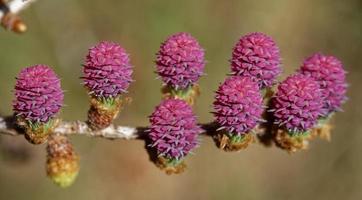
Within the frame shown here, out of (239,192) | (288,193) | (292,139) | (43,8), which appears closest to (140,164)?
(239,192)

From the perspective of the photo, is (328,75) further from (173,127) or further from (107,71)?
(107,71)

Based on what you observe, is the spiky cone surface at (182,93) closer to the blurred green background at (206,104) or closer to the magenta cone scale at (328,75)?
the magenta cone scale at (328,75)

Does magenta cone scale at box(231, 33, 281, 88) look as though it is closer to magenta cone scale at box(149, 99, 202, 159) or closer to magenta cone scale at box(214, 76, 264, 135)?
magenta cone scale at box(214, 76, 264, 135)

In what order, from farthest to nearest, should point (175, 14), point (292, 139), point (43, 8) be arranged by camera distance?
point (175, 14) → point (43, 8) → point (292, 139)

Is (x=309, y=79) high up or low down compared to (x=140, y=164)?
down

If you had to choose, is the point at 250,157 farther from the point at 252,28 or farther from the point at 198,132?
the point at 198,132

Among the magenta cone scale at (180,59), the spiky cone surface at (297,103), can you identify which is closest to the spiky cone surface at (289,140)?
the spiky cone surface at (297,103)
